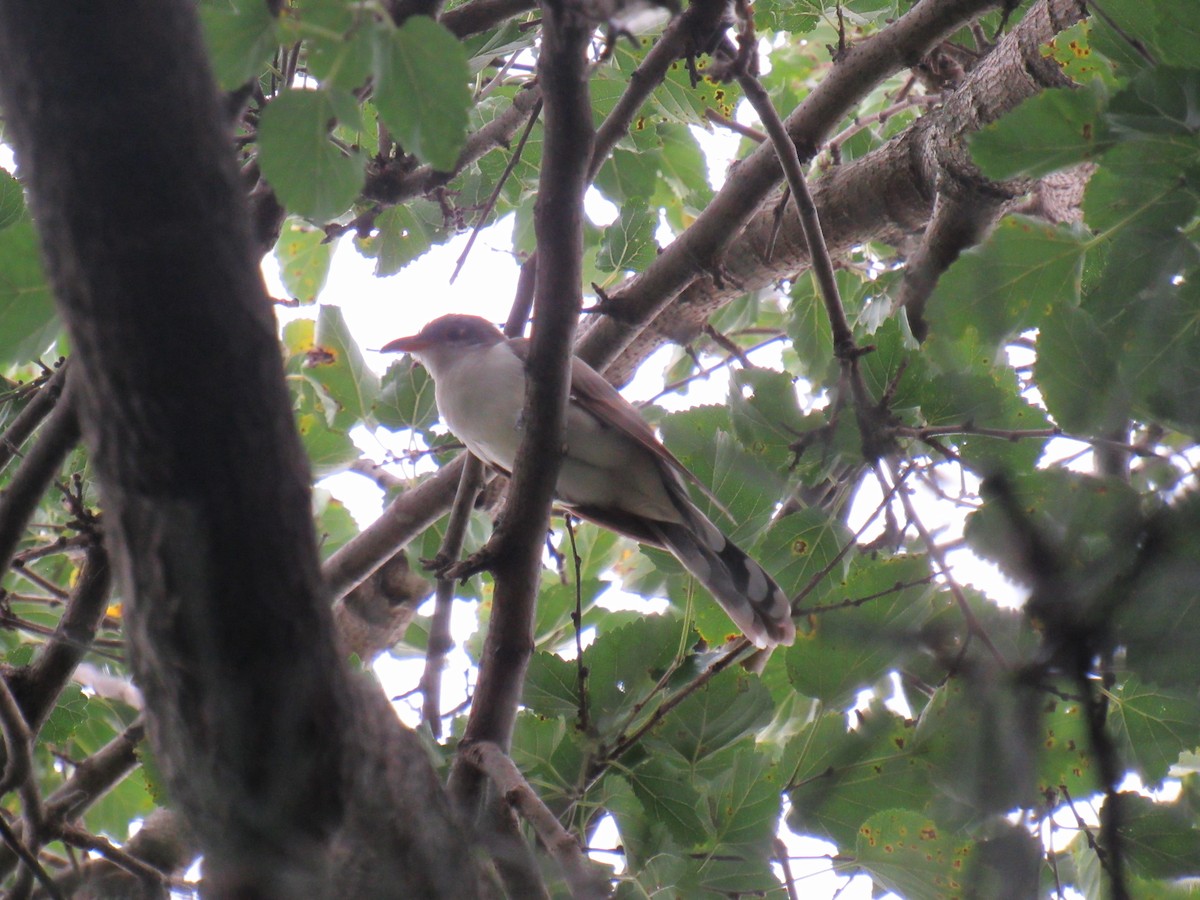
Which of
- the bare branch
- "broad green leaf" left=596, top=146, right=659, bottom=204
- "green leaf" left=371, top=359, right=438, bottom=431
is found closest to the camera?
the bare branch

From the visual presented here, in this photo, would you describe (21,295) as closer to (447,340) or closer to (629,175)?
(629,175)

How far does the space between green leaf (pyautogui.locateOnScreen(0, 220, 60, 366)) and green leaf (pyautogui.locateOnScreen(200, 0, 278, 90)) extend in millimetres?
422

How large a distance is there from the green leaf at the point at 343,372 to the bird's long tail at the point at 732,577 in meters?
1.43

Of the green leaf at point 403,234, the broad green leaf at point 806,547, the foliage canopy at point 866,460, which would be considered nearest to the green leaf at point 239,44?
the foliage canopy at point 866,460

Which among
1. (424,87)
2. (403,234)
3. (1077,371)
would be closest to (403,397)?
(403,234)

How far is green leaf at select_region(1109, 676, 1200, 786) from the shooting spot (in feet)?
8.63

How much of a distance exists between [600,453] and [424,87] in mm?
3048

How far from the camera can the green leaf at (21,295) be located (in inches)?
66.5

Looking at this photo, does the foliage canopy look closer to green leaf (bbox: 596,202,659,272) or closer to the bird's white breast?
green leaf (bbox: 596,202,659,272)

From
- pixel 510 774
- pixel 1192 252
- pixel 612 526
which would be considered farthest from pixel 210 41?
pixel 612 526

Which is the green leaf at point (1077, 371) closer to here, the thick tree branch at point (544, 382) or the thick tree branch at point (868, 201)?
the thick tree branch at point (544, 382)

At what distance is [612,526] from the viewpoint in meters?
4.62

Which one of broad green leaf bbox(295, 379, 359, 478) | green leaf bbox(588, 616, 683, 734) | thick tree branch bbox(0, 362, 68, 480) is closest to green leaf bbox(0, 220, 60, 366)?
thick tree branch bbox(0, 362, 68, 480)

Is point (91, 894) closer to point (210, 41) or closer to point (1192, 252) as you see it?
point (210, 41)
